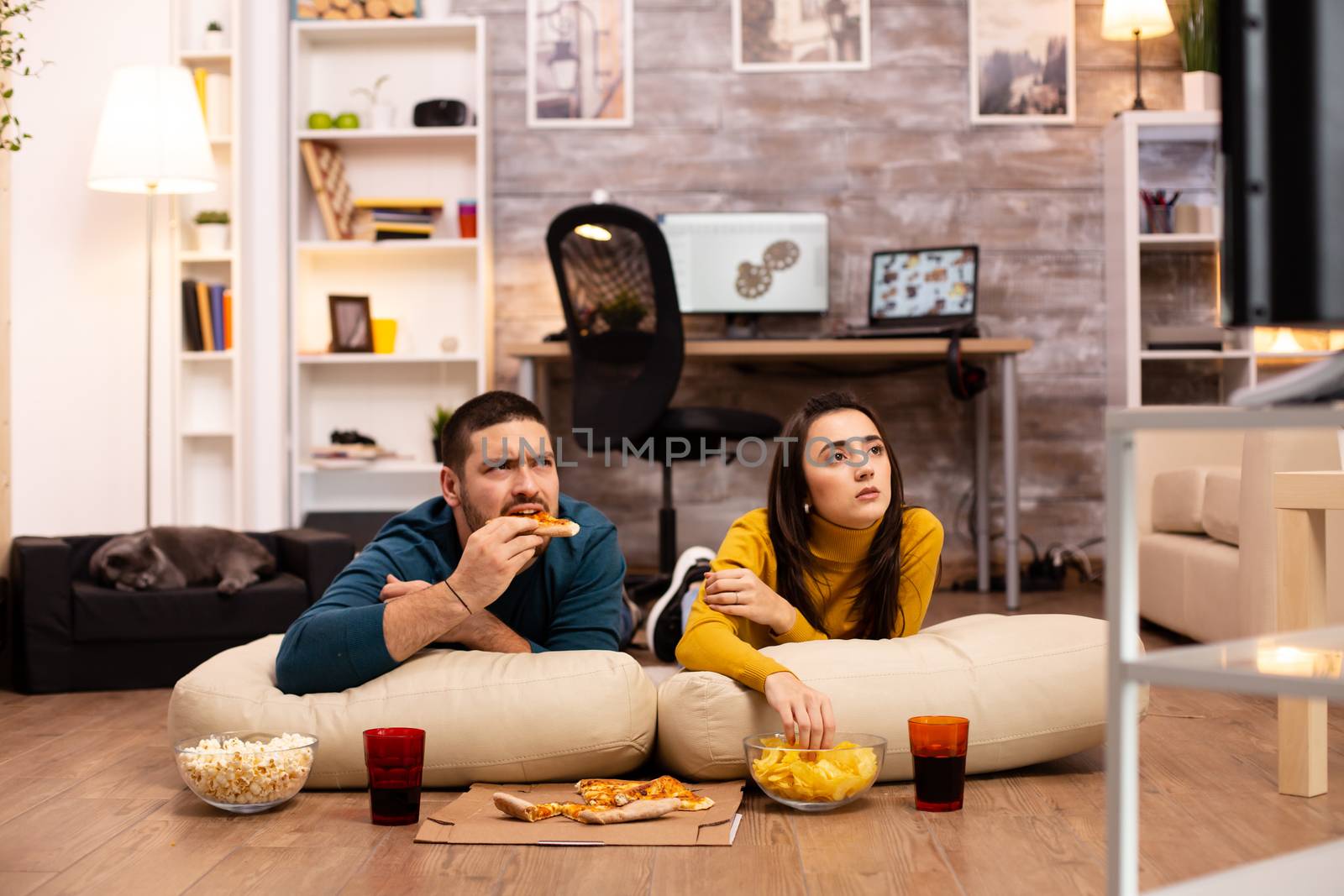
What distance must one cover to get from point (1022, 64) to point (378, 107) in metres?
2.54

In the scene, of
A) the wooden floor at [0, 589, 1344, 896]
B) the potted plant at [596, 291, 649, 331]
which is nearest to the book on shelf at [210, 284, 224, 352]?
the potted plant at [596, 291, 649, 331]

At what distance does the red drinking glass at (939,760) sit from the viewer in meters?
1.81

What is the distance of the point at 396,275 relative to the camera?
5102 mm

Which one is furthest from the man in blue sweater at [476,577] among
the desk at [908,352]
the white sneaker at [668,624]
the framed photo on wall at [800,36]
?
the framed photo on wall at [800,36]

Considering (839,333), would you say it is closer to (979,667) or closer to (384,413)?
(384,413)

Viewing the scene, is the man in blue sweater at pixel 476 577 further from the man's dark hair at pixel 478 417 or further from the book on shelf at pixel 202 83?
the book on shelf at pixel 202 83

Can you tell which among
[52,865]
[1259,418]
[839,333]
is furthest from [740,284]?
[1259,418]

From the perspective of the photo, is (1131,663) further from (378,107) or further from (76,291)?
(378,107)

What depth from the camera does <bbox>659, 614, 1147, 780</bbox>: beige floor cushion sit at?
6.46 feet

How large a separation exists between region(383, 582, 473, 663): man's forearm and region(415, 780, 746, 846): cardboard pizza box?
0.26m

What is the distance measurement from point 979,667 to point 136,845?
1.28 m

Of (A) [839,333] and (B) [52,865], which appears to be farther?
(A) [839,333]

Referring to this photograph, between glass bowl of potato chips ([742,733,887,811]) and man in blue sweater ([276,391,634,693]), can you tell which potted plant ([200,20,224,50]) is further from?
glass bowl of potato chips ([742,733,887,811])

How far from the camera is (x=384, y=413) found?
16.7 feet
